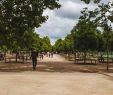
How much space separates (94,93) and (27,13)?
66.9 ft

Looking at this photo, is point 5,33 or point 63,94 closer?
point 63,94

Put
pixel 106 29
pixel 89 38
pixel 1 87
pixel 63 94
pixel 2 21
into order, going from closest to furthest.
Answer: pixel 63 94
pixel 1 87
pixel 2 21
pixel 106 29
pixel 89 38

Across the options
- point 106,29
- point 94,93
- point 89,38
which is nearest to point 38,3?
point 106,29

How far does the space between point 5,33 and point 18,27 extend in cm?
135

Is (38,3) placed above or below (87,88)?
above

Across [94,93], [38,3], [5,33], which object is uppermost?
[38,3]

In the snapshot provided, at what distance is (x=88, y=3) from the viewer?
40.7m

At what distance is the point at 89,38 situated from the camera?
61.0m

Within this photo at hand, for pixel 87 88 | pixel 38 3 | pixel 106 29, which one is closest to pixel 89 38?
pixel 106 29

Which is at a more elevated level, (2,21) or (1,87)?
(2,21)

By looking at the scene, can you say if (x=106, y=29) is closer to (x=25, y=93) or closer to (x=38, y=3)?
(x=38, y=3)

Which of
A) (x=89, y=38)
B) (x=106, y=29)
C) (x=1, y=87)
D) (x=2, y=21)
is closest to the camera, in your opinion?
(x=1, y=87)

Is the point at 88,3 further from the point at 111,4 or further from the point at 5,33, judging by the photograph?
the point at 5,33

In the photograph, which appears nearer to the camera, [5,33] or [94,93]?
[94,93]
